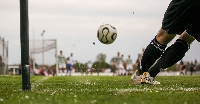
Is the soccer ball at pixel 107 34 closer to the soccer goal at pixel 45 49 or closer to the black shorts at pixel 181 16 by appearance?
the black shorts at pixel 181 16

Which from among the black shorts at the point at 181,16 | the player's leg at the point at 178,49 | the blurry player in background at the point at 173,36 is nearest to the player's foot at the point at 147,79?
the blurry player in background at the point at 173,36

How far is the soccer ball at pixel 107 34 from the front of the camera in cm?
1066

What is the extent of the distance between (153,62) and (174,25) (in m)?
1.27

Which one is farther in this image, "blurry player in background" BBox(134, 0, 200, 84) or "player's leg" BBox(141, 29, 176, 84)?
"player's leg" BBox(141, 29, 176, 84)

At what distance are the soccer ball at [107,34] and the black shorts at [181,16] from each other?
4667mm

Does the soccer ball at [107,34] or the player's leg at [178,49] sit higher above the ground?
the soccer ball at [107,34]

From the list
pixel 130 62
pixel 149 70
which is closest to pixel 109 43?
pixel 149 70

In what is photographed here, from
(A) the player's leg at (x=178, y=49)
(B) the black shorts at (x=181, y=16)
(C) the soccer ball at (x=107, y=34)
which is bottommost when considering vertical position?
(A) the player's leg at (x=178, y=49)

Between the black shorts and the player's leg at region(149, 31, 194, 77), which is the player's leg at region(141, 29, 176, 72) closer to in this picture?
the player's leg at region(149, 31, 194, 77)

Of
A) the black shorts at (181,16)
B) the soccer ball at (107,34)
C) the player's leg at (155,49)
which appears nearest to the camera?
the black shorts at (181,16)

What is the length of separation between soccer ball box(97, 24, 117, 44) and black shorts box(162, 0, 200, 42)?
4.67 meters

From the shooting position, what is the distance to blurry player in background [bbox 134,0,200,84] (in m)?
5.81

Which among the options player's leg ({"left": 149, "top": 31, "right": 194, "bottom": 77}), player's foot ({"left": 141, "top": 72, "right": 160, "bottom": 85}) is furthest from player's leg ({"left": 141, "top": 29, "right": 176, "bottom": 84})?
player's leg ({"left": 149, "top": 31, "right": 194, "bottom": 77})

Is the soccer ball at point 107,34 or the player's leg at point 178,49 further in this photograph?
the soccer ball at point 107,34
